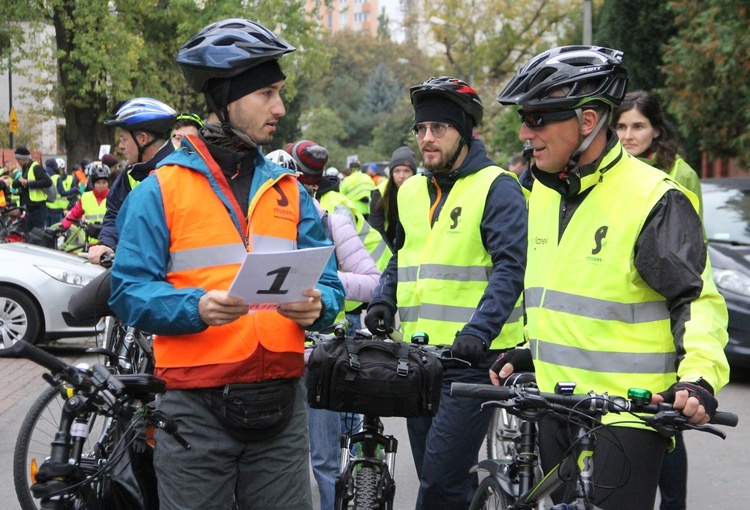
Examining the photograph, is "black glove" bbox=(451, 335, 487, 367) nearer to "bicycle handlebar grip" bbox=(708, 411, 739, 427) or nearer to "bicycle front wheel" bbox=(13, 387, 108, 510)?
"bicycle handlebar grip" bbox=(708, 411, 739, 427)

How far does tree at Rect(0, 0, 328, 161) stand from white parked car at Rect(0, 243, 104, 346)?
20.3 metres

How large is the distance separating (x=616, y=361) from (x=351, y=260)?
8.97 ft

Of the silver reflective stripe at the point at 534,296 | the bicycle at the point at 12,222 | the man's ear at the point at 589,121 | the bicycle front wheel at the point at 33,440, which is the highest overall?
the man's ear at the point at 589,121

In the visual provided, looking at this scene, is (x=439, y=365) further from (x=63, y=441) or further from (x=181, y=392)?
(x=63, y=441)

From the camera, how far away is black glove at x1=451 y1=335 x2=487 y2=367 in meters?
4.69

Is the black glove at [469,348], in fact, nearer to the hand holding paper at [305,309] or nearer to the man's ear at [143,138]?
the hand holding paper at [305,309]

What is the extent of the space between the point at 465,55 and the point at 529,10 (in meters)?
3.63

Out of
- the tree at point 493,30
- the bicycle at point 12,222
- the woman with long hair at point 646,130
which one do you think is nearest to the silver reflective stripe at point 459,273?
the woman with long hair at point 646,130

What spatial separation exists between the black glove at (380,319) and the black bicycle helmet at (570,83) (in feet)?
5.47

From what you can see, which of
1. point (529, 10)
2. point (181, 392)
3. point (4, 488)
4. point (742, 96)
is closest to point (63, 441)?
point (181, 392)

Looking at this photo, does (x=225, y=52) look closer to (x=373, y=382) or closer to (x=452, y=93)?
(x=373, y=382)

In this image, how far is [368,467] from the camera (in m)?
4.89

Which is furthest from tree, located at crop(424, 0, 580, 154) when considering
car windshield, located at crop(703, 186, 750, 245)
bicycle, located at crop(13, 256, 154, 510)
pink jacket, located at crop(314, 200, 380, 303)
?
bicycle, located at crop(13, 256, 154, 510)

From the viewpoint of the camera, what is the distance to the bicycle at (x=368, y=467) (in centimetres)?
482
